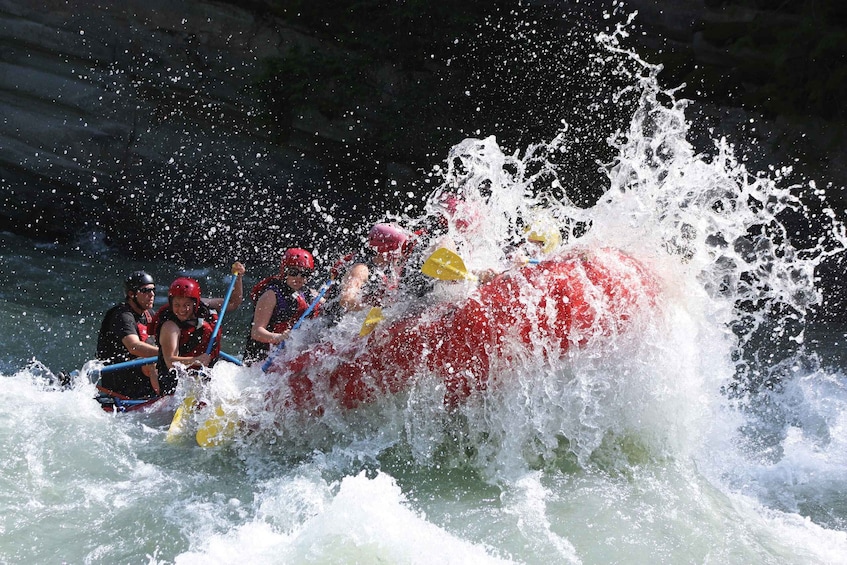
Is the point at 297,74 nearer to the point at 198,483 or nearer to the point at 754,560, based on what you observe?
the point at 198,483

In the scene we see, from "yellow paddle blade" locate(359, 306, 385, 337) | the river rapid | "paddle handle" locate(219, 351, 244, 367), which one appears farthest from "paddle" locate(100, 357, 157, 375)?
"yellow paddle blade" locate(359, 306, 385, 337)

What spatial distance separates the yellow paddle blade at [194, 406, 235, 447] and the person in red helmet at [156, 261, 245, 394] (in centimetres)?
36

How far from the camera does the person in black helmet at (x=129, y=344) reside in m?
5.24

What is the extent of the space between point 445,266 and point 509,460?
40.2 inches

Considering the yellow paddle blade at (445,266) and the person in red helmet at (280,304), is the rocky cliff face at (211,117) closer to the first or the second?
the person in red helmet at (280,304)

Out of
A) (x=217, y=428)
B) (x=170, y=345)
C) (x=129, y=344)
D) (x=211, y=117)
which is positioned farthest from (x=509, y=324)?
(x=211, y=117)

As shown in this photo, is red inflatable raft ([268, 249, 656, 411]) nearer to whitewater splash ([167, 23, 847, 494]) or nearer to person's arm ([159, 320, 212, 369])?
whitewater splash ([167, 23, 847, 494])

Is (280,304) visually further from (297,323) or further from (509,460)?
(509,460)

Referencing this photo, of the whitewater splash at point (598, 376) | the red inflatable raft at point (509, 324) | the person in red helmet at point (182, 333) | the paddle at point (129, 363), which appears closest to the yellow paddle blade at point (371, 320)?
the red inflatable raft at point (509, 324)

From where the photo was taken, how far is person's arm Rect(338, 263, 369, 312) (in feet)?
15.3

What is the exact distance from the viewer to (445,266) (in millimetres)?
4184

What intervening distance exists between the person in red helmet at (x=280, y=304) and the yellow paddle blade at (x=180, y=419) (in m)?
0.43

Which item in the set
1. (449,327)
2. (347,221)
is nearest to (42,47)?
(347,221)

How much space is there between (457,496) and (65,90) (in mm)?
8053
